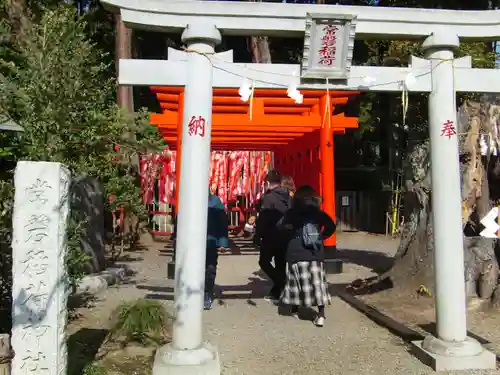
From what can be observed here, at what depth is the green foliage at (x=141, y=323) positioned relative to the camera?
4.67 m

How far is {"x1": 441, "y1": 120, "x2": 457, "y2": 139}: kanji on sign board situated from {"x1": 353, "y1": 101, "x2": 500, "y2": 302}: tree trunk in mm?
2389

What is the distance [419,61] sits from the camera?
4680 mm

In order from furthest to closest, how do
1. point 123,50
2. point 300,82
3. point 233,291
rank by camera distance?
1. point 123,50
2. point 233,291
3. point 300,82

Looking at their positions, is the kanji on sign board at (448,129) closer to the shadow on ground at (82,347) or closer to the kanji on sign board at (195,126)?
the kanji on sign board at (195,126)

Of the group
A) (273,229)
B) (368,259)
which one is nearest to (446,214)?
(273,229)

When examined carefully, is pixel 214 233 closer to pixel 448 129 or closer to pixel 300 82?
pixel 300 82

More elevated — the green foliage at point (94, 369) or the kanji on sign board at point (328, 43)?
the kanji on sign board at point (328, 43)

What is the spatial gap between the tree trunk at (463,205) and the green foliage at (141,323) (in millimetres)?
3525

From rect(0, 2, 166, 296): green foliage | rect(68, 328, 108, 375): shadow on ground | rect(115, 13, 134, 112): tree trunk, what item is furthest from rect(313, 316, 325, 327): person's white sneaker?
rect(115, 13, 134, 112): tree trunk

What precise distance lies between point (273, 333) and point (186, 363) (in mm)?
1607

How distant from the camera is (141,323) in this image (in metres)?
4.70

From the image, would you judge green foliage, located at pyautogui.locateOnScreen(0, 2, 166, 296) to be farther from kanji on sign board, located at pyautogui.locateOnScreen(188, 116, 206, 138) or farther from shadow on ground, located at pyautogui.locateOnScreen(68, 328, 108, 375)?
kanji on sign board, located at pyautogui.locateOnScreen(188, 116, 206, 138)

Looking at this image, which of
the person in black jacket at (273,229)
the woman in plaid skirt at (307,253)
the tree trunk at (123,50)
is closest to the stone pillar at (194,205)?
the woman in plaid skirt at (307,253)

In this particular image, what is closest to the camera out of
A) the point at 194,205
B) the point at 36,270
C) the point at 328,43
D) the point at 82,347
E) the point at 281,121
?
the point at 36,270
